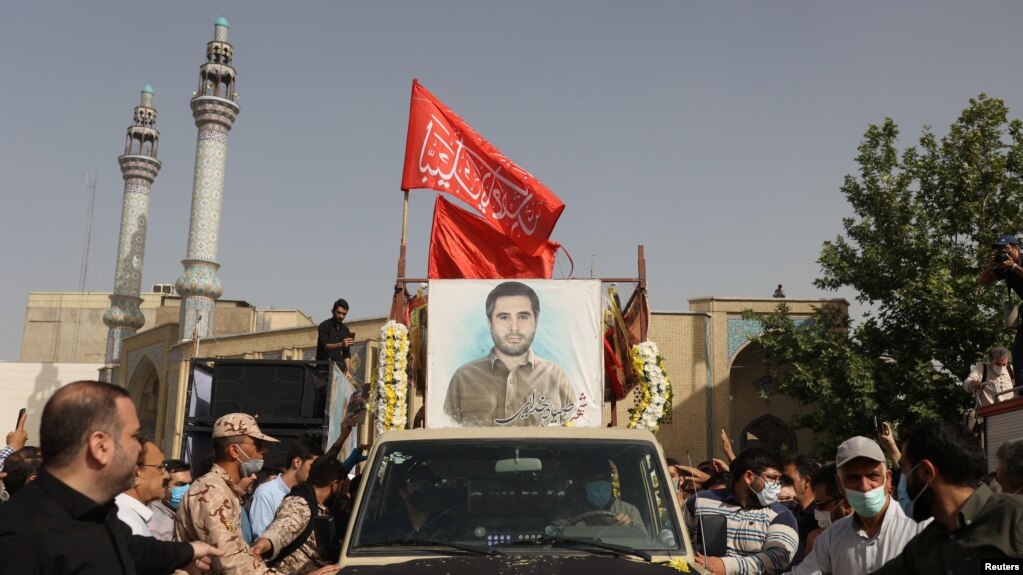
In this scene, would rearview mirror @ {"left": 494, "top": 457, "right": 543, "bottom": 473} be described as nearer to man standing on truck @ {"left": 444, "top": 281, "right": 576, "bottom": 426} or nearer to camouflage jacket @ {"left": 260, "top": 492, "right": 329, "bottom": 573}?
camouflage jacket @ {"left": 260, "top": 492, "right": 329, "bottom": 573}

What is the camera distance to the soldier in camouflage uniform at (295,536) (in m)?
5.40

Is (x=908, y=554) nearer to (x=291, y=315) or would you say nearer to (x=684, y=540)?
(x=684, y=540)

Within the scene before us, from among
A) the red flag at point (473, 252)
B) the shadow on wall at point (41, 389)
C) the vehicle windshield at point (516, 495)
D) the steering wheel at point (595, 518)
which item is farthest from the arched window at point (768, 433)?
the shadow on wall at point (41, 389)

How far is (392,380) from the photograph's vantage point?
7703 millimetres

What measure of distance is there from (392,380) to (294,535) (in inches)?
89.2

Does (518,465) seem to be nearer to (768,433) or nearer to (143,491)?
(143,491)

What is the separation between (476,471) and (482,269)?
18.5 feet

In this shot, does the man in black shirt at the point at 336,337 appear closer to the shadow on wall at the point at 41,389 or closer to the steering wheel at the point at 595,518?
the steering wheel at the point at 595,518


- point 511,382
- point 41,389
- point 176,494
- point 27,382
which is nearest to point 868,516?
point 511,382

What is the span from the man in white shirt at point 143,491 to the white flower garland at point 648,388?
3.79 m

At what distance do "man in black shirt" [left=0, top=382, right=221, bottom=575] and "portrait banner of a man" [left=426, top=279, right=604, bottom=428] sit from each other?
4343mm

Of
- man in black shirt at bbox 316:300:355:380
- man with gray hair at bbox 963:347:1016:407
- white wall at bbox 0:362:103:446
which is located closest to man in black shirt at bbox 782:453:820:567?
man with gray hair at bbox 963:347:1016:407

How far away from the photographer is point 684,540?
4.40m

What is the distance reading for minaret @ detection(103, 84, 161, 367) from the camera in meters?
48.8
